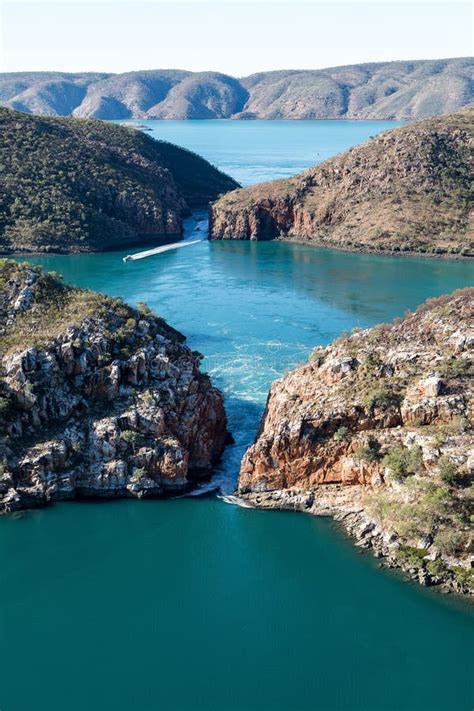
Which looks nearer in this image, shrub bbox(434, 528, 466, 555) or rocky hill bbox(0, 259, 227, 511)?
shrub bbox(434, 528, 466, 555)

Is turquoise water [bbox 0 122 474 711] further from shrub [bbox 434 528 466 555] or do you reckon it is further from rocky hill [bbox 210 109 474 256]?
rocky hill [bbox 210 109 474 256]

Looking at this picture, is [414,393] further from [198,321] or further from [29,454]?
[198,321]

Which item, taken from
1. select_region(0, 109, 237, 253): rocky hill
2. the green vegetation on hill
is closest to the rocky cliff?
the green vegetation on hill

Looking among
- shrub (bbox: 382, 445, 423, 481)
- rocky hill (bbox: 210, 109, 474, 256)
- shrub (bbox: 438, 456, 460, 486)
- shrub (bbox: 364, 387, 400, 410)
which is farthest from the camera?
rocky hill (bbox: 210, 109, 474, 256)

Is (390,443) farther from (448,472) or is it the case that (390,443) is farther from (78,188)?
(78,188)

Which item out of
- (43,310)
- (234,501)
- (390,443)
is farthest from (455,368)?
(43,310)
